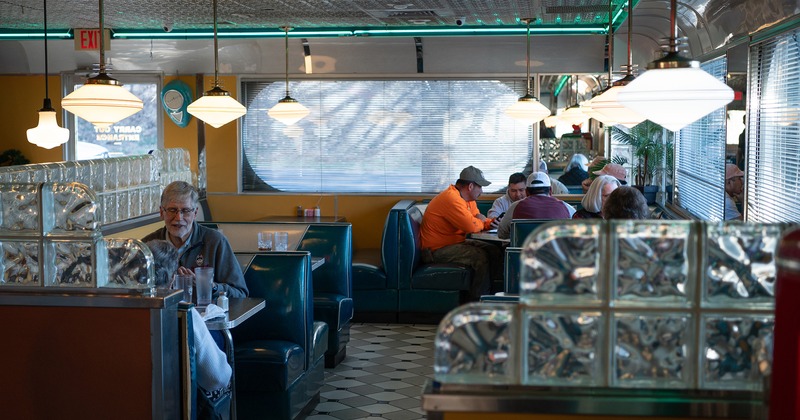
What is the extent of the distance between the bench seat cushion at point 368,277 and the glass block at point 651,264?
662 centimetres

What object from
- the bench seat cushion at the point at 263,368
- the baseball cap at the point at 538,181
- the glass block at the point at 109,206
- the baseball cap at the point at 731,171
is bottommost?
the bench seat cushion at the point at 263,368

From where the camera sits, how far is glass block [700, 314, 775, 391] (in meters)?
2.50

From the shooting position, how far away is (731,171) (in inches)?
258

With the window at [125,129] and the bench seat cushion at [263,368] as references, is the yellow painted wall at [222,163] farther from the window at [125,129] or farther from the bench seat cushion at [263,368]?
the bench seat cushion at [263,368]

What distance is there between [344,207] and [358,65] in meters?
1.63

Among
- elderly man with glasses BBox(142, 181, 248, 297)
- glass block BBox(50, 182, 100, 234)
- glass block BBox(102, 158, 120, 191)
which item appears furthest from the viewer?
glass block BBox(102, 158, 120, 191)

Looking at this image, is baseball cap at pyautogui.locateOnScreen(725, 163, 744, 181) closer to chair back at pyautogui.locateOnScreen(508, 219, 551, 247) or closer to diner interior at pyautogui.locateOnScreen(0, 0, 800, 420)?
diner interior at pyautogui.locateOnScreen(0, 0, 800, 420)

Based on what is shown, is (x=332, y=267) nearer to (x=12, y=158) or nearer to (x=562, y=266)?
(x=562, y=266)

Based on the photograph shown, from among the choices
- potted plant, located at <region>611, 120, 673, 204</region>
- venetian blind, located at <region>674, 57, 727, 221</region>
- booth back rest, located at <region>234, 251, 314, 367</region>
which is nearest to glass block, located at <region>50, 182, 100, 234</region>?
booth back rest, located at <region>234, 251, 314, 367</region>

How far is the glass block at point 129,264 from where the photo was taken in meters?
3.68

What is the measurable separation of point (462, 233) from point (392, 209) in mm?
779

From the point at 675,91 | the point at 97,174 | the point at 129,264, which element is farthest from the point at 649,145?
the point at 129,264

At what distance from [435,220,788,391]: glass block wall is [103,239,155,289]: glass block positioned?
1616 millimetres

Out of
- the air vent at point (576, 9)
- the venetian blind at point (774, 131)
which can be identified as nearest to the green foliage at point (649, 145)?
the air vent at point (576, 9)
